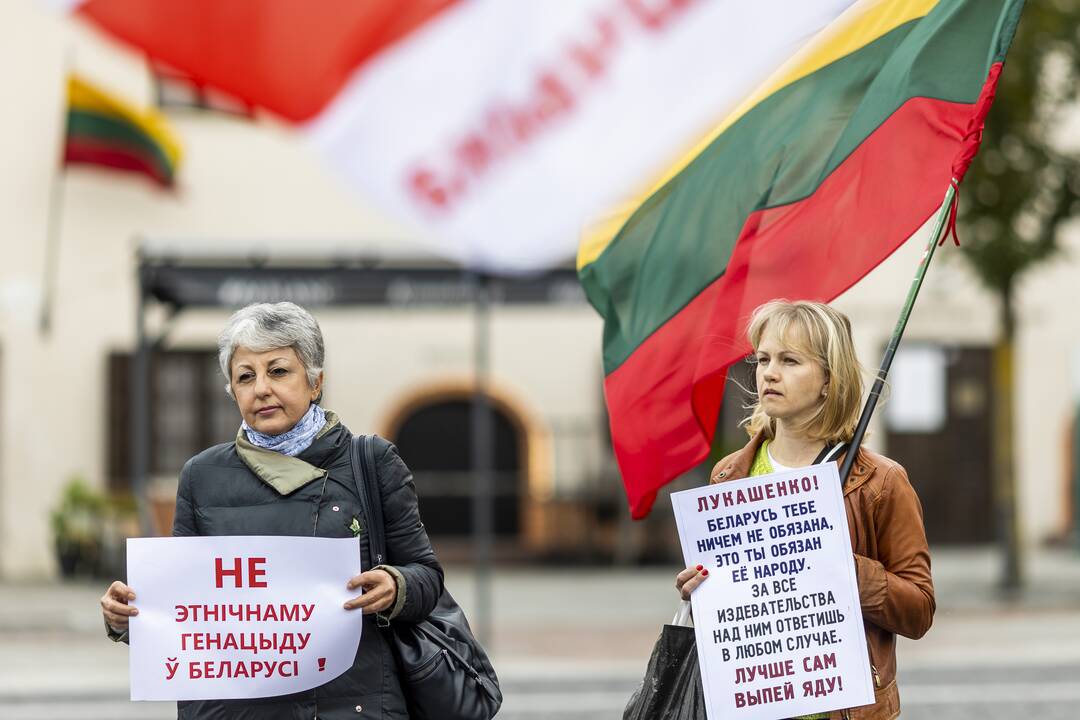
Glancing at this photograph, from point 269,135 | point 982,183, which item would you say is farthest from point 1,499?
point 982,183

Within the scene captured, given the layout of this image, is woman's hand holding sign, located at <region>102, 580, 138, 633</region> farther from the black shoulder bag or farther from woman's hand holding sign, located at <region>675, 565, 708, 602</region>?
woman's hand holding sign, located at <region>675, 565, 708, 602</region>

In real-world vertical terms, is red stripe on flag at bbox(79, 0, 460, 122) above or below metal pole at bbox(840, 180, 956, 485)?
above

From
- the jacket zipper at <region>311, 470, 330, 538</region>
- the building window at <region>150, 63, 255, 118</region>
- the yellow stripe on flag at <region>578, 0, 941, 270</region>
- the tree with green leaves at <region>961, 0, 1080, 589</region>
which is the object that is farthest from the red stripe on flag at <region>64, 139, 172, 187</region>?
the jacket zipper at <region>311, 470, 330, 538</region>

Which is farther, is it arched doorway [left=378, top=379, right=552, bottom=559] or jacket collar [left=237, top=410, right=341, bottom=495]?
arched doorway [left=378, top=379, right=552, bottom=559]

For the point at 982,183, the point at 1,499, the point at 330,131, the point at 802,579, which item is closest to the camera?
the point at 802,579

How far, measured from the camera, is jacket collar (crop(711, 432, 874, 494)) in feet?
13.1

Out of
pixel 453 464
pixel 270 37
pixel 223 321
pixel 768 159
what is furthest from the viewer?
pixel 453 464

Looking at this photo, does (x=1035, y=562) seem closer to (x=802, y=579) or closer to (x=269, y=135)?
(x=269, y=135)

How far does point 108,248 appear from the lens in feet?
71.7

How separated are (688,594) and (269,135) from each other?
19137 mm

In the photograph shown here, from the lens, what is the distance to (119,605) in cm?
402

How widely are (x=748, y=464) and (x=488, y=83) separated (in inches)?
281

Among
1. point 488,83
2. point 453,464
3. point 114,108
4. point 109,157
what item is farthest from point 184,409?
point 488,83

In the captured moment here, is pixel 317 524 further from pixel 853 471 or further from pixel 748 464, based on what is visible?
pixel 853 471
